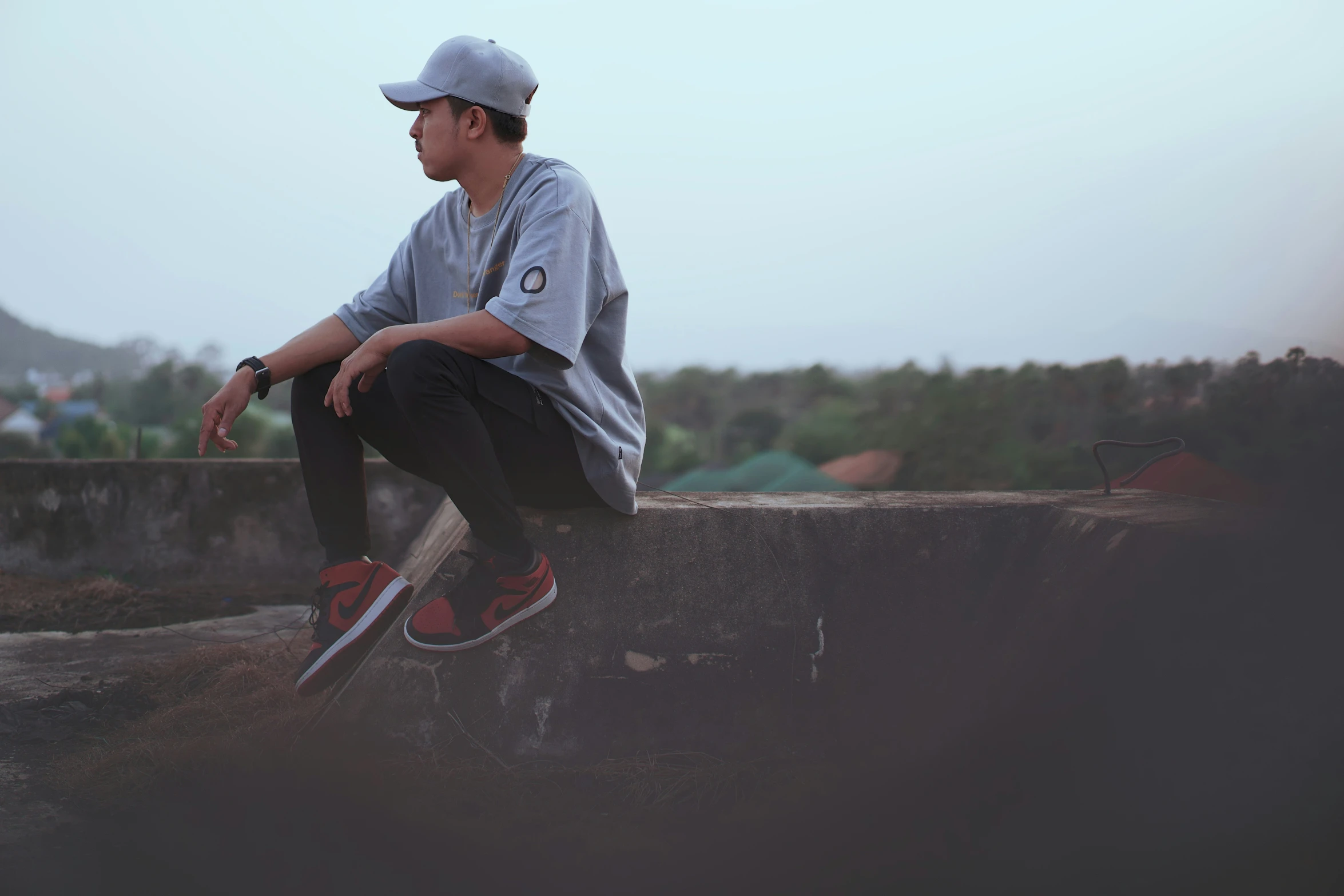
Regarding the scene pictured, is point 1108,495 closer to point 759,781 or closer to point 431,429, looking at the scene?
point 759,781

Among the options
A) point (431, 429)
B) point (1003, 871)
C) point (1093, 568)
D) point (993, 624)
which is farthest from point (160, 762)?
point (1093, 568)

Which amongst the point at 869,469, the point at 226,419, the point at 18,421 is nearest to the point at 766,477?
the point at 869,469

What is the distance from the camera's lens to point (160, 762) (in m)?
1.52

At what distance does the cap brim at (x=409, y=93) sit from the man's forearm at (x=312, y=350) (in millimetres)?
433

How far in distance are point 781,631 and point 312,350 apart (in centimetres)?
103

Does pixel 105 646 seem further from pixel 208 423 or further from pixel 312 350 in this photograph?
pixel 312 350

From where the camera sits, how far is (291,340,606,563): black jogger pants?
58.8 inches

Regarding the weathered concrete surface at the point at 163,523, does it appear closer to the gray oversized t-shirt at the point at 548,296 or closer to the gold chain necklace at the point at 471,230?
the gray oversized t-shirt at the point at 548,296

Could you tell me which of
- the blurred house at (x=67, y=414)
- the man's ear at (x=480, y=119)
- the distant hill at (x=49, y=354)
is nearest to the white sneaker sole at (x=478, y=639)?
the man's ear at (x=480, y=119)

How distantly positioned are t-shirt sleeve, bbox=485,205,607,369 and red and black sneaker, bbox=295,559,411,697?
0.51m

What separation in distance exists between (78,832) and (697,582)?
1.05 meters

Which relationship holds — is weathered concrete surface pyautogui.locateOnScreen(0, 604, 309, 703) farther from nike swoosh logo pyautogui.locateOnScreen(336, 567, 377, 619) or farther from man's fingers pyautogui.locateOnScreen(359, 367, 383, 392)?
man's fingers pyautogui.locateOnScreen(359, 367, 383, 392)

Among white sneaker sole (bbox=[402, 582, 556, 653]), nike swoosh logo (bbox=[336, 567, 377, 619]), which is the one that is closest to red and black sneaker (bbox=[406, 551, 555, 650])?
white sneaker sole (bbox=[402, 582, 556, 653])

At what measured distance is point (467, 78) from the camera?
5.33ft
